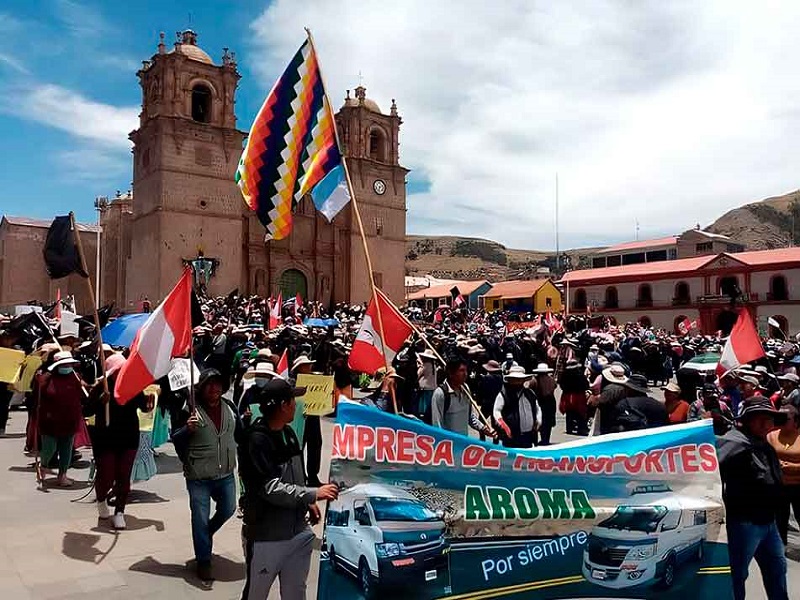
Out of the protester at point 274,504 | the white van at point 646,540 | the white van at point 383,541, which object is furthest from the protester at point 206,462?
the white van at point 646,540

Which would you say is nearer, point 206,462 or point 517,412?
point 206,462

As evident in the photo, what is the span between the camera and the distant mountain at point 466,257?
4660 inches

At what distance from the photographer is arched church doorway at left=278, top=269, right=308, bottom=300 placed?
43.9 metres

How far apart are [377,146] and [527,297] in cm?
1997

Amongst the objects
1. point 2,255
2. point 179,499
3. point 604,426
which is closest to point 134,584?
point 179,499

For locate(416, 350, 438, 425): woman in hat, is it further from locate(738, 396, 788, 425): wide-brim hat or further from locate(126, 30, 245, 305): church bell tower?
locate(126, 30, 245, 305): church bell tower

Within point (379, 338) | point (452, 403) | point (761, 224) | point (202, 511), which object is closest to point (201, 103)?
point (379, 338)

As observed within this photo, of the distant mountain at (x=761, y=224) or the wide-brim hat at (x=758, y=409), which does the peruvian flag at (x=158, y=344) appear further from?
the distant mountain at (x=761, y=224)

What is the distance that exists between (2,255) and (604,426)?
165 feet

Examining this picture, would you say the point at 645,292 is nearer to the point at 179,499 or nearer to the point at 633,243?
the point at 633,243

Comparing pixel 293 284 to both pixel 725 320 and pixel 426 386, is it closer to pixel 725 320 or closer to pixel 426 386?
pixel 725 320

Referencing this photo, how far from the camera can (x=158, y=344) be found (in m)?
5.29

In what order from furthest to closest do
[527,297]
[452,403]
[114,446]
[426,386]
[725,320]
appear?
[527,297] < [725,320] < [426,386] < [452,403] < [114,446]

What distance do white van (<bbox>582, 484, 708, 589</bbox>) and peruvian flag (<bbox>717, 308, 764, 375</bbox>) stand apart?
628cm
